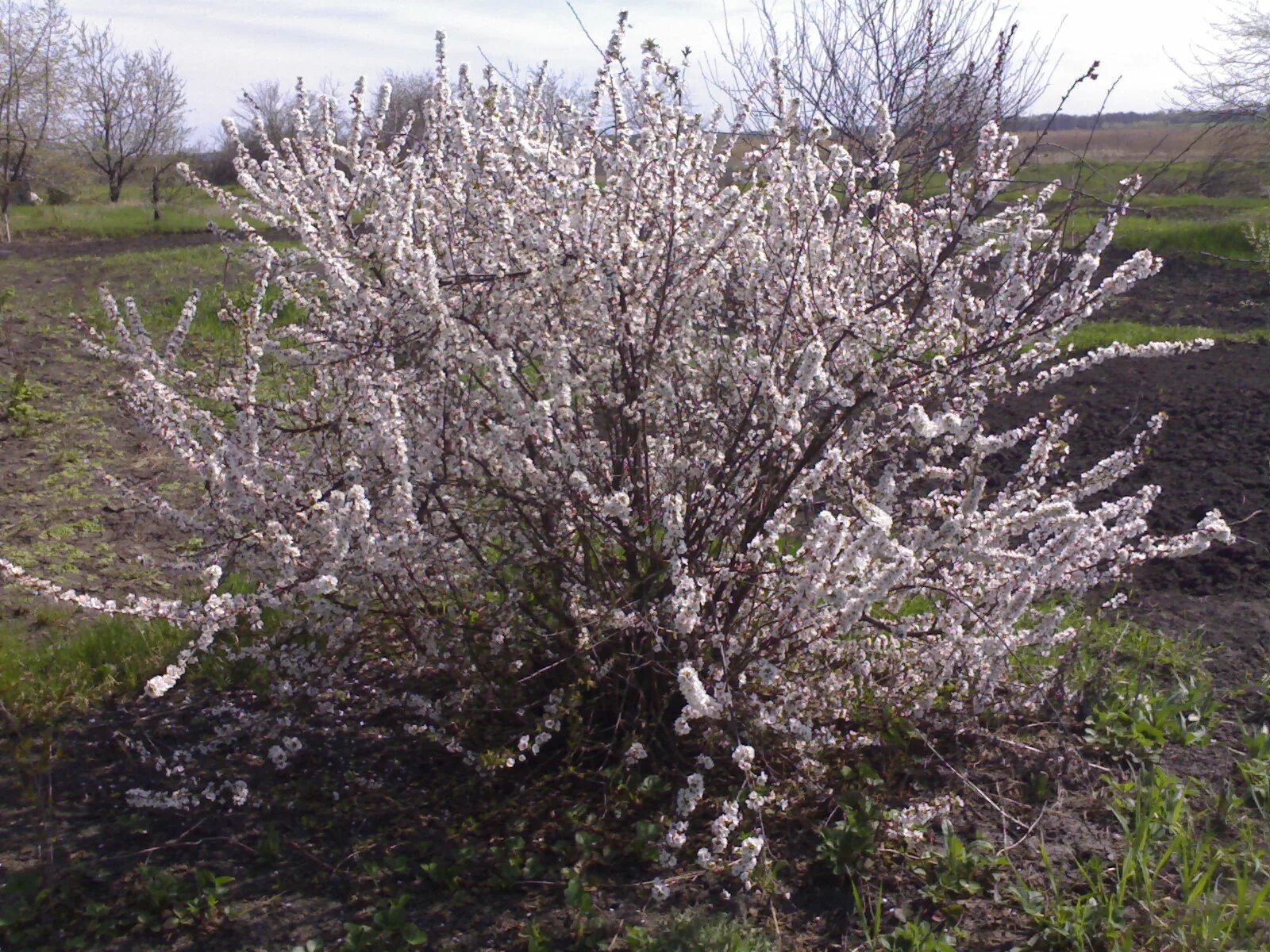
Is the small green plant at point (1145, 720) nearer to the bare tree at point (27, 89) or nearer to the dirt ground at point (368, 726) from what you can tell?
the dirt ground at point (368, 726)

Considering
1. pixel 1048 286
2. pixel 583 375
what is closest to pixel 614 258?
pixel 583 375

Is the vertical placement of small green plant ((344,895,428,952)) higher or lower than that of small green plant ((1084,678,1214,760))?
lower

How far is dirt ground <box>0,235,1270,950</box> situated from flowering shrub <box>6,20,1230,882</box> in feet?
0.73

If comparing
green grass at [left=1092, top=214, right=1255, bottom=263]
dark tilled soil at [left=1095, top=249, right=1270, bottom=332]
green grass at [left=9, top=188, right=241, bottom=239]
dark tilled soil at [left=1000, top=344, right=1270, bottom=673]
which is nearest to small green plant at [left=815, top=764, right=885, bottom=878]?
dark tilled soil at [left=1000, top=344, right=1270, bottom=673]

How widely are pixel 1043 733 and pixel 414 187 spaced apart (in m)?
2.77

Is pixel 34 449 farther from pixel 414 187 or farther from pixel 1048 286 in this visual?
pixel 1048 286

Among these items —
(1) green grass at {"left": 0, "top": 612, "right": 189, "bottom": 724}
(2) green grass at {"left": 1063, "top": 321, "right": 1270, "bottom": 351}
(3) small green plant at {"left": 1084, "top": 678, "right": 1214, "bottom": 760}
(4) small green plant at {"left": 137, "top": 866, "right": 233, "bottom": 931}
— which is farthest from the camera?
(2) green grass at {"left": 1063, "top": 321, "right": 1270, "bottom": 351}

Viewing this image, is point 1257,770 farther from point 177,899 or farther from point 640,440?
point 177,899

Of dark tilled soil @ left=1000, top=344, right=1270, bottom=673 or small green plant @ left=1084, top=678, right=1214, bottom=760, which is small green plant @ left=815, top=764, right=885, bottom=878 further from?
dark tilled soil @ left=1000, top=344, right=1270, bottom=673

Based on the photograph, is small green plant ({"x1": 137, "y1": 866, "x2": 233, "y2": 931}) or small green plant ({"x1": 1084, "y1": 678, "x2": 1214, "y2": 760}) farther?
small green plant ({"x1": 1084, "y1": 678, "x2": 1214, "y2": 760})

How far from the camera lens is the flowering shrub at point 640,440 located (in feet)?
9.77

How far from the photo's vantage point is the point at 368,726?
3666 millimetres

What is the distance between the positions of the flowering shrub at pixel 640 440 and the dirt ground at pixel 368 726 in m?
0.22

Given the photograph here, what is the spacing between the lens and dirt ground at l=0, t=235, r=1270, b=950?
2867mm
